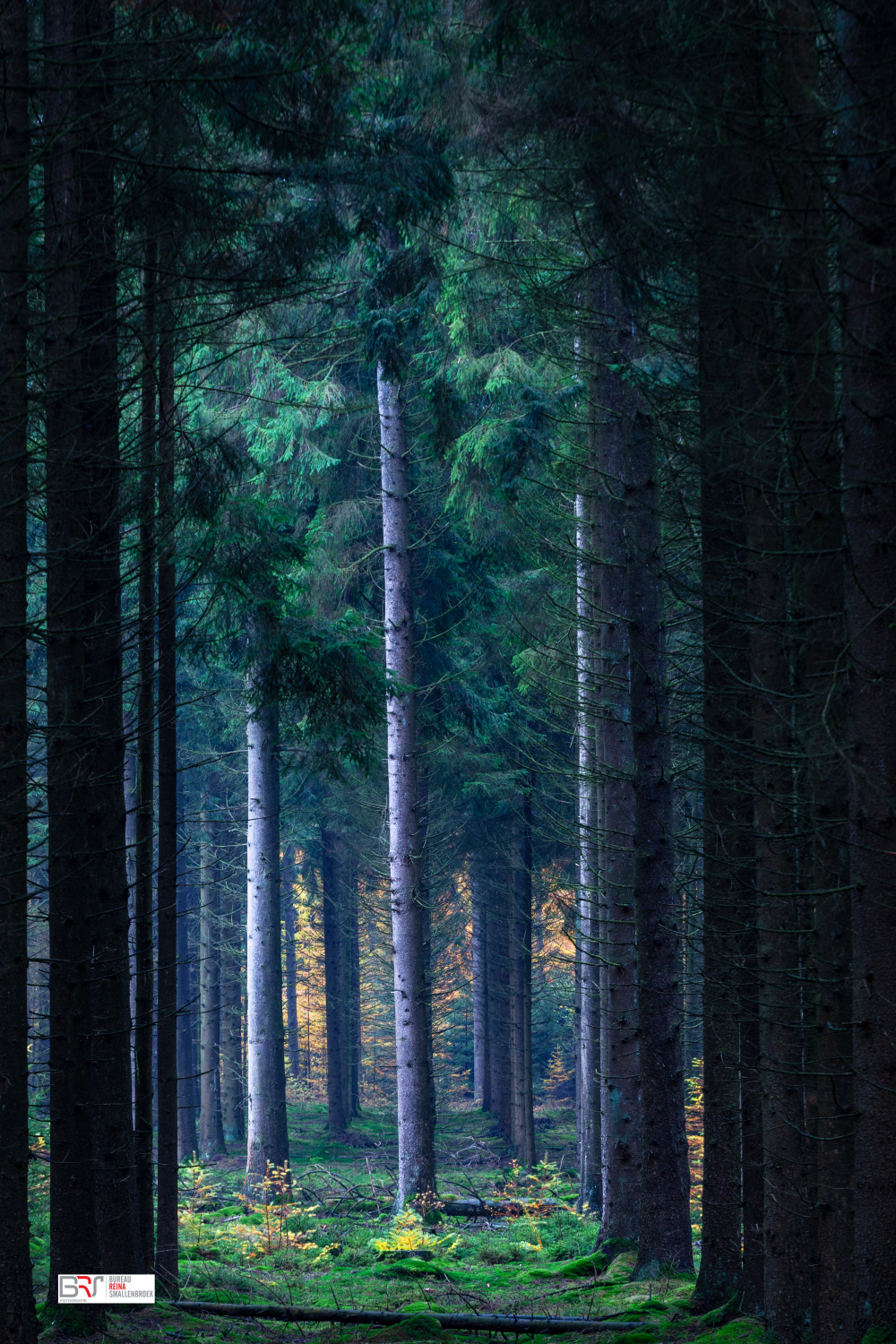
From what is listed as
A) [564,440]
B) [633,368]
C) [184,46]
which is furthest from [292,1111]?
[184,46]

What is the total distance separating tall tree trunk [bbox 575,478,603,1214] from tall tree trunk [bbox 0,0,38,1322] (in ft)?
20.0

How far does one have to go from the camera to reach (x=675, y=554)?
1051cm

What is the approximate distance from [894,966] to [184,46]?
21.1ft

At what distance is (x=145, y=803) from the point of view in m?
8.18

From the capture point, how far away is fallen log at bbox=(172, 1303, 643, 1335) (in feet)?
23.3

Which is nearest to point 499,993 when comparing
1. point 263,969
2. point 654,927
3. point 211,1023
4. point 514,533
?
point 211,1023

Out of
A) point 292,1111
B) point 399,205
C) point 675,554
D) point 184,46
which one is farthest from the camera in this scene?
point 292,1111

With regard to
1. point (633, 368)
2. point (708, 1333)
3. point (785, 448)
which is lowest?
point (708, 1333)

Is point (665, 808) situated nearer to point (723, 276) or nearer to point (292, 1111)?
point (723, 276)

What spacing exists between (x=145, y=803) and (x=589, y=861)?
7471 mm

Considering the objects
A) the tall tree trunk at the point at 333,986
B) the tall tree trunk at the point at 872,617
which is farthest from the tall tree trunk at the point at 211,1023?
the tall tree trunk at the point at 872,617

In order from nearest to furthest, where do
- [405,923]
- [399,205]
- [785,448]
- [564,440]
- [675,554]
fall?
[785,448] → [399,205] → [675,554] → [564,440] → [405,923]

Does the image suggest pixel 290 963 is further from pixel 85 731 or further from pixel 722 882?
pixel 85 731

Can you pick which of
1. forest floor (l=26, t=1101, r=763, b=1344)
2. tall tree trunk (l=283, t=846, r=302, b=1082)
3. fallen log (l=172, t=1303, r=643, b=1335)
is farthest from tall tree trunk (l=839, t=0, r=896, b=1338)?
tall tree trunk (l=283, t=846, r=302, b=1082)
